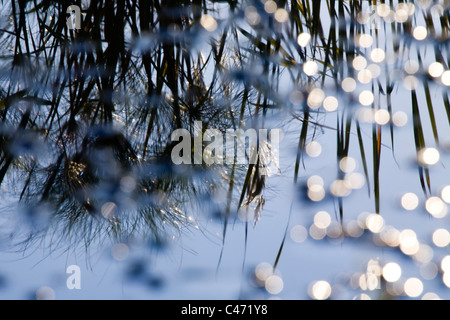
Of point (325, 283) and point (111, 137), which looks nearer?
point (325, 283)

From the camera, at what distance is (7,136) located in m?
0.53

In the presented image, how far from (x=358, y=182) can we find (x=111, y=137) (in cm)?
32

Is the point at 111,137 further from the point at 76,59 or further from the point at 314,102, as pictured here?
the point at 314,102

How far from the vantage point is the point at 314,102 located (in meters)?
0.49

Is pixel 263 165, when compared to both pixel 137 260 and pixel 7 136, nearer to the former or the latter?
pixel 137 260

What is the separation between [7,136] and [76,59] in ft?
0.44

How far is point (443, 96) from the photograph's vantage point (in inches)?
15.7
